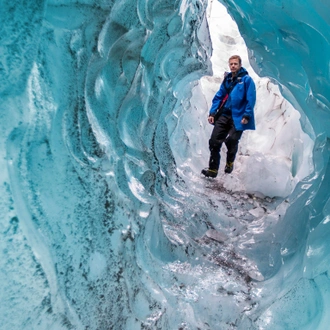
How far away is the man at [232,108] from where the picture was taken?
2393mm

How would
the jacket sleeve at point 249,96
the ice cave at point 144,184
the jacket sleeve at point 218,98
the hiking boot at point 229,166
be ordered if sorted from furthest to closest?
the hiking boot at point 229,166, the jacket sleeve at point 218,98, the jacket sleeve at point 249,96, the ice cave at point 144,184

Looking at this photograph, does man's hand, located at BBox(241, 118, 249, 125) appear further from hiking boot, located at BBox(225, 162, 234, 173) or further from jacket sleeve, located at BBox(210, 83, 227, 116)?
hiking boot, located at BBox(225, 162, 234, 173)

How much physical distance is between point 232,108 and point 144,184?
1.07 m

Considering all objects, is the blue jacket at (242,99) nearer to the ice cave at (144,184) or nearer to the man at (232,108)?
the man at (232,108)

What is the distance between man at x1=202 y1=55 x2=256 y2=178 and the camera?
7.85 ft

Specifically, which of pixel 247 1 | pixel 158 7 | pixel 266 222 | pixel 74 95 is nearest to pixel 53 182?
pixel 74 95

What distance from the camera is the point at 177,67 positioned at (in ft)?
7.23

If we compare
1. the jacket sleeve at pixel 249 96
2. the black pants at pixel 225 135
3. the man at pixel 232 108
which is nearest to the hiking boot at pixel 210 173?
the man at pixel 232 108

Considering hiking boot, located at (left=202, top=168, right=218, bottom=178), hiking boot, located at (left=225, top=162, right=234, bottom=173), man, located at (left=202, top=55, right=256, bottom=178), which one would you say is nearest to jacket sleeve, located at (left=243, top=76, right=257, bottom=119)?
man, located at (left=202, top=55, right=256, bottom=178)

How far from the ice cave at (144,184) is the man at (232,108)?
0.70 feet

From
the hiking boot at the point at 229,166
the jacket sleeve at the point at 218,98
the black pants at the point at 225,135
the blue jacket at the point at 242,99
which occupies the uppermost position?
the blue jacket at the point at 242,99

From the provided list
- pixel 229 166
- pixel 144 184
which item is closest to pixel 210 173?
pixel 229 166

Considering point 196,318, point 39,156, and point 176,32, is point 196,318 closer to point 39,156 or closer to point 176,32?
point 39,156

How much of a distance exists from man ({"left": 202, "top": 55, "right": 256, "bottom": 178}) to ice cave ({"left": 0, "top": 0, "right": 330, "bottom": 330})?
0.21 meters
